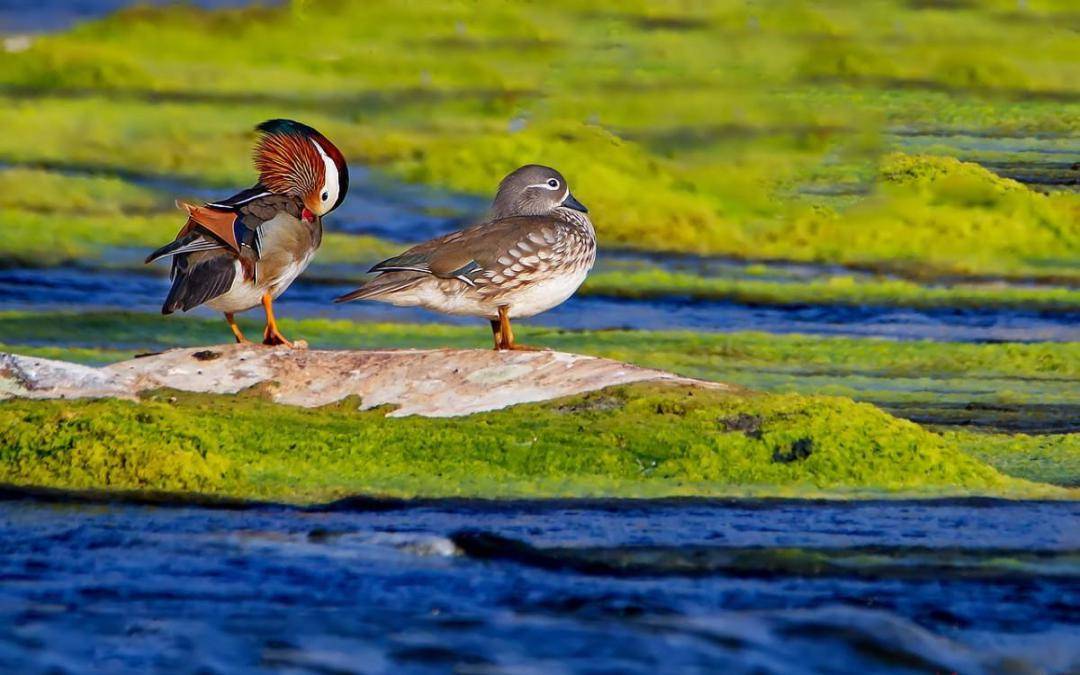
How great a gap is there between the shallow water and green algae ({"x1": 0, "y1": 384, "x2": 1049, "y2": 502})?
6.44m

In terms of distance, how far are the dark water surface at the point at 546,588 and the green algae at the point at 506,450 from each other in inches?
11.0

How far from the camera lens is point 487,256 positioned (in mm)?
11992

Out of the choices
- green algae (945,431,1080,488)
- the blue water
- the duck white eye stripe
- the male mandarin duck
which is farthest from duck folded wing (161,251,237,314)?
the blue water

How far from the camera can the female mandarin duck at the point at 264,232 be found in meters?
11.7

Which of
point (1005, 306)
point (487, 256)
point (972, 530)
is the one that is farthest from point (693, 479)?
point (1005, 306)

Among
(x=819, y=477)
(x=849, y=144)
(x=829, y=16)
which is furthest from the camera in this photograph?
(x=829, y=16)

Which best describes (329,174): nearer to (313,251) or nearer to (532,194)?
(313,251)

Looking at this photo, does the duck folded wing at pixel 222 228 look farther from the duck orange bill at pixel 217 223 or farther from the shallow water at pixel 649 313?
the shallow water at pixel 649 313

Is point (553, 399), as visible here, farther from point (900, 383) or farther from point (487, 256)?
point (900, 383)

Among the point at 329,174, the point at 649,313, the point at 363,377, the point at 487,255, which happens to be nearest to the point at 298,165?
the point at 329,174

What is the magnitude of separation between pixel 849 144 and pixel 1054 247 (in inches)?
124

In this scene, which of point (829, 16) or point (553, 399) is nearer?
point (553, 399)

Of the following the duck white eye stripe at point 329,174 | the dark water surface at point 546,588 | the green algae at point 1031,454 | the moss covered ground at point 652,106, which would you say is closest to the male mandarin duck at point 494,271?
the duck white eye stripe at point 329,174

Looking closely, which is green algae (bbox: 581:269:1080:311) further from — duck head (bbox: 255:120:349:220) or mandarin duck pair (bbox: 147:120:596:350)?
duck head (bbox: 255:120:349:220)
